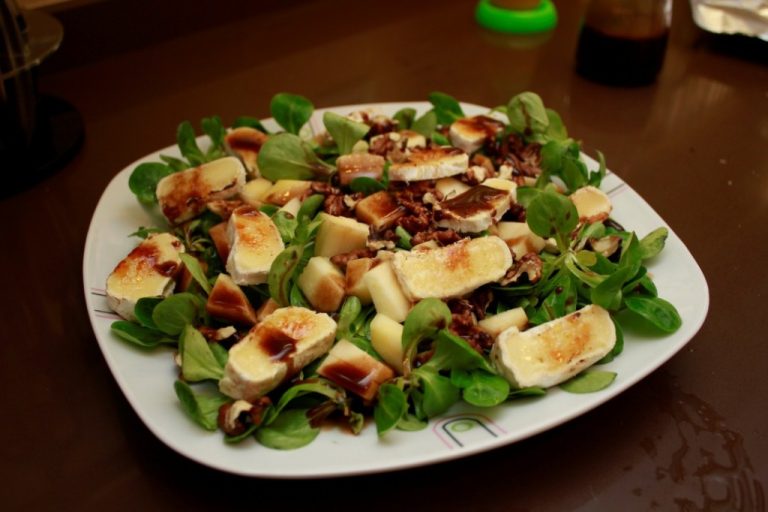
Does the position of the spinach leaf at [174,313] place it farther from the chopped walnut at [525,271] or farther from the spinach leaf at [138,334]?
the chopped walnut at [525,271]

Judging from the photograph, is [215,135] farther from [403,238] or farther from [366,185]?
[403,238]

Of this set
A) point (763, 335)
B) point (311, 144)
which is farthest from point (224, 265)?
point (763, 335)

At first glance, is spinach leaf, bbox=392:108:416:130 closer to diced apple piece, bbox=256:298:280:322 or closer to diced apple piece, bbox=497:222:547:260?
diced apple piece, bbox=497:222:547:260

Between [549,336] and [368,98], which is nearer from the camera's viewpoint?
[549,336]

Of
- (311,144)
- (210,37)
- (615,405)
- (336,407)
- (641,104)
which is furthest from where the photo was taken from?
(210,37)

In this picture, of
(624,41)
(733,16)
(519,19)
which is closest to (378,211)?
(624,41)

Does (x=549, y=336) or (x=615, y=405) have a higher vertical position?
(x=549, y=336)

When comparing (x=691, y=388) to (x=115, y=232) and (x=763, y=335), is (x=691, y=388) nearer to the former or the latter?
(x=763, y=335)
